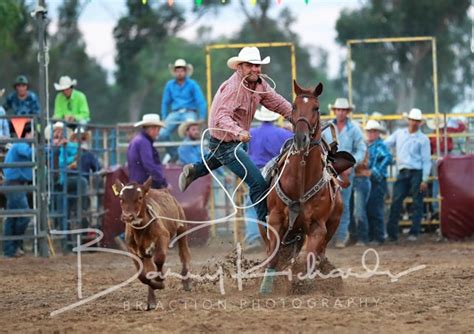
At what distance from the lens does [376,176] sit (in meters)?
16.2

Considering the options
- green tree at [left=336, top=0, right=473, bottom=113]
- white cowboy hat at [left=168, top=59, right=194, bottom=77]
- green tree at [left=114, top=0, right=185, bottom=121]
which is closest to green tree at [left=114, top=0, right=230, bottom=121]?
green tree at [left=114, top=0, right=185, bottom=121]

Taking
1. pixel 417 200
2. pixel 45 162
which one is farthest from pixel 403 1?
pixel 45 162

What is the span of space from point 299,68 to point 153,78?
9.57 meters

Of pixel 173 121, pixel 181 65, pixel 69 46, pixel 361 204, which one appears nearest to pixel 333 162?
pixel 361 204

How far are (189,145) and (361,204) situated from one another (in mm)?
2807

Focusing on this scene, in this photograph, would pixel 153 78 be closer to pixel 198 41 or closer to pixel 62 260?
pixel 198 41

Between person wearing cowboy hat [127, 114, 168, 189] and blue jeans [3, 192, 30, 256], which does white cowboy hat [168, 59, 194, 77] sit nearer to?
blue jeans [3, 192, 30, 256]

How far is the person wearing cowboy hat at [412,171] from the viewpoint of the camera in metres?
16.0

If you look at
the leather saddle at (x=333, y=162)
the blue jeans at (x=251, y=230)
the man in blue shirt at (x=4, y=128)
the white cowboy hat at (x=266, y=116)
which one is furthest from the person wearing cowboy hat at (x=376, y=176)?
Answer: the leather saddle at (x=333, y=162)

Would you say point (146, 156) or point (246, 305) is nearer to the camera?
point (246, 305)

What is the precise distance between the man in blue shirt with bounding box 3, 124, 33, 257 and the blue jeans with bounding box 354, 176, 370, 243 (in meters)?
4.77

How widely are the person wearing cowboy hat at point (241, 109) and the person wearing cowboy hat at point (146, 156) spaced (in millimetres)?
3284

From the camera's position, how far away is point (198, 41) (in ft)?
238

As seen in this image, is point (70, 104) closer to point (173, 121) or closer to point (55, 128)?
point (55, 128)
